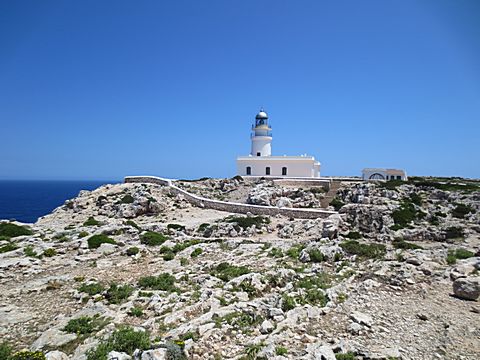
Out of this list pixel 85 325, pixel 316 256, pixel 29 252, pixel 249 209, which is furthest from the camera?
pixel 249 209

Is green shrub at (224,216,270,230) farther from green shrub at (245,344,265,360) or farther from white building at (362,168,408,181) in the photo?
white building at (362,168,408,181)

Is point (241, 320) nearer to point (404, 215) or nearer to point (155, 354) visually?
point (155, 354)

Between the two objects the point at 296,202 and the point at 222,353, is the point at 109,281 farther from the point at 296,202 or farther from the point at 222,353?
the point at 296,202

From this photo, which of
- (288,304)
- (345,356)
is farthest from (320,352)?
(288,304)

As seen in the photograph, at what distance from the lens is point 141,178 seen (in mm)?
44625

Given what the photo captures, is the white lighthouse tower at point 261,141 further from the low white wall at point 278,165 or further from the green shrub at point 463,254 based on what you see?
the green shrub at point 463,254

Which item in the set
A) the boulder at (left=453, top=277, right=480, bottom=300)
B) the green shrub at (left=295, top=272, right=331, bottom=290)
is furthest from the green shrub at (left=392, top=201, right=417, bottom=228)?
the green shrub at (left=295, top=272, right=331, bottom=290)

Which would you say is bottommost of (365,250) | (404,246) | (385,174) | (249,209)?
(404,246)

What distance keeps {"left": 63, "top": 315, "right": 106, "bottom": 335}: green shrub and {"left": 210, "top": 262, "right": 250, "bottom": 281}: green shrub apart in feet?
15.4

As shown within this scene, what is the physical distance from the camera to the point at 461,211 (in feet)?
76.1

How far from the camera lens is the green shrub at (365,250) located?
47.4 feet

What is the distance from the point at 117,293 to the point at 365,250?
37.1 ft

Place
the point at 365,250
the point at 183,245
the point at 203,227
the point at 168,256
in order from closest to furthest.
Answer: the point at 365,250 < the point at 168,256 < the point at 183,245 < the point at 203,227

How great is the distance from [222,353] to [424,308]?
20.6ft
